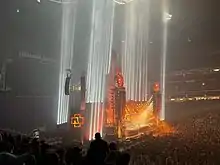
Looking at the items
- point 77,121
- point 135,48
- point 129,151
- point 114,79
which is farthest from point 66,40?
point 129,151

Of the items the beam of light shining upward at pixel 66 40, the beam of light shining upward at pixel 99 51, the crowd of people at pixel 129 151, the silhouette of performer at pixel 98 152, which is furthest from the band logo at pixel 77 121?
the silhouette of performer at pixel 98 152

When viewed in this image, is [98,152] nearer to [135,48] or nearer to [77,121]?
[77,121]

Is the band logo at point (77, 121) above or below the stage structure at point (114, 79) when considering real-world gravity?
below

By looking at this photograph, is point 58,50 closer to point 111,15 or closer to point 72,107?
point 111,15

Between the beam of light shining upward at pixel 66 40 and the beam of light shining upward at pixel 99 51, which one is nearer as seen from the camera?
the beam of light shining upward at pixel 99 51

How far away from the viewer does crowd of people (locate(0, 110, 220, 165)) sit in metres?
6.26

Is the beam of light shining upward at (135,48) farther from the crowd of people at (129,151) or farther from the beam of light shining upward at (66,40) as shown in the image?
the crowd of people at (129,151)

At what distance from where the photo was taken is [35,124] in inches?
1076

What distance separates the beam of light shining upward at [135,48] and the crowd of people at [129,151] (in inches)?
272

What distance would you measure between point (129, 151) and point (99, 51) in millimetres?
16790

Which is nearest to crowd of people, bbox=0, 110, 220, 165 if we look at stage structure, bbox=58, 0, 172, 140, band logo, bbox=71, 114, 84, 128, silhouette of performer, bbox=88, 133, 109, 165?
silhouette of performer, bbox=88, 133, 109, 165

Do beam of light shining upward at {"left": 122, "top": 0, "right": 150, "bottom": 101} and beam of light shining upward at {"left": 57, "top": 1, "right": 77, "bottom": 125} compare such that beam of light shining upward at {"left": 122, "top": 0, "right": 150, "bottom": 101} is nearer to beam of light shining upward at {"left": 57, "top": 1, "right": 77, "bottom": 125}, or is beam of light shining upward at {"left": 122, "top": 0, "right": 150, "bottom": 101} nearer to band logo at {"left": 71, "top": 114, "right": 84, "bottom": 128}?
beam of light shining upward at {"left": 57, "top": 1, "right": 77, "bottom": 125}

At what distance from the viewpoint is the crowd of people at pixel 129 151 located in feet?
20.5

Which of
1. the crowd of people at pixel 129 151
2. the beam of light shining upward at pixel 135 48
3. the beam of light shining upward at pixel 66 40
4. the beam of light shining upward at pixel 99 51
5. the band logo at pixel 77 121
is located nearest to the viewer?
the crowd of people at pixel 129 151
